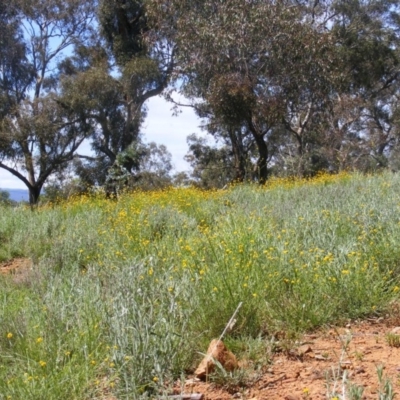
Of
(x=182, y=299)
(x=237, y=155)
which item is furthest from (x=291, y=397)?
(x=237, y=155)

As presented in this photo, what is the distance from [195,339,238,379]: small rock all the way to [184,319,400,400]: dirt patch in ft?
0.18

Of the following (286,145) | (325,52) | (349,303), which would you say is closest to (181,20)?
(325,52)

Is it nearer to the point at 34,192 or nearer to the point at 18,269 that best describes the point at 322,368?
the point at 18,269

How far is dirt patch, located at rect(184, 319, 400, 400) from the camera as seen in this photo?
2.42 metres

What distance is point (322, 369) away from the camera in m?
2.65

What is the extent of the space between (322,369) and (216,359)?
487mm

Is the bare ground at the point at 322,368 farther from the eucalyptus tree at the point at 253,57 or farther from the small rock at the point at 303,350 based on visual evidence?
the eucalyptus tree at the point at 253,57

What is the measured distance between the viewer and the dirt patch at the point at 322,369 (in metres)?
2.42

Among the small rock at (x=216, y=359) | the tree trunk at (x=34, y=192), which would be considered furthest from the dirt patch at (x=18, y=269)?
the tree trunk at (x=34, y=192)

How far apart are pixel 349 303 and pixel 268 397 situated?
3.79 ft

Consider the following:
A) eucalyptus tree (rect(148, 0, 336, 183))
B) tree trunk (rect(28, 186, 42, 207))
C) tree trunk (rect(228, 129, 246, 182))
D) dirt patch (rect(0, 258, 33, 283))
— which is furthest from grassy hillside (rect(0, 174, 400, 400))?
tree trunk (rect(28, 186, 42, 207))

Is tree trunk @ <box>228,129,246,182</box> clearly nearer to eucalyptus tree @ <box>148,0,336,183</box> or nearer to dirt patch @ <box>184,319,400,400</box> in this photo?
eucalyptus tree @ <box>148,0,336,183</box>

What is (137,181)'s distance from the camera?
2295 centimetres

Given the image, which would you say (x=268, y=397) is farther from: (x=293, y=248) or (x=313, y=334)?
(x=293, y=248)
